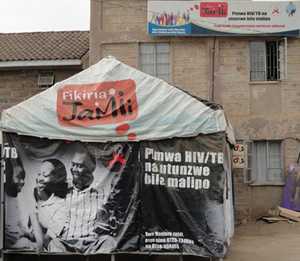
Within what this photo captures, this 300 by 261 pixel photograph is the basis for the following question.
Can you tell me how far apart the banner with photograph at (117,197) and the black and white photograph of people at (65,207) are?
2cm

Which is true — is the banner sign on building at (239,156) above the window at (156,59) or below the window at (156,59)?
below

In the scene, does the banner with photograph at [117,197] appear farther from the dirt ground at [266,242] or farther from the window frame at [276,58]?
the window frame at [276,58]

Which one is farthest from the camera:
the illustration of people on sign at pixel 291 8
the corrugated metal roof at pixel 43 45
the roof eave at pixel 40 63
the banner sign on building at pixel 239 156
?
the corrugated metal roof at pixel 43 45

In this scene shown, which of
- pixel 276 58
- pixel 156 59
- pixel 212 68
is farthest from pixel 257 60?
pixel 156 59

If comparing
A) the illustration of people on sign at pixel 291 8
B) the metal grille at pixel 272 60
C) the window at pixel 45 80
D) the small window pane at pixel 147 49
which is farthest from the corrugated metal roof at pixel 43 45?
the illustration of people on sign at pixel 291 8

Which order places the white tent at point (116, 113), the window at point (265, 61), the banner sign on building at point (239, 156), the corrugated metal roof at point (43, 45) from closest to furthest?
the white tent at point (116, 113) < the banner sign on building at point (239, 156) < the window at point (265, 61) < the corrugated metal roof at point (43, 45)

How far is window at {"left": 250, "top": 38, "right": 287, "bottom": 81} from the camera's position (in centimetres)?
2022

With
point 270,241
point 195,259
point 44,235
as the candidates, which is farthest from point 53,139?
point 270,241

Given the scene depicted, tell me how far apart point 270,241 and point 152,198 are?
17.9ft

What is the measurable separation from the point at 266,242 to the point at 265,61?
24.9 feet

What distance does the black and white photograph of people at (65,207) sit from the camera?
33.6 feet

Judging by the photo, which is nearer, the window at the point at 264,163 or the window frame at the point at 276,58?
the window at the point at 264,163

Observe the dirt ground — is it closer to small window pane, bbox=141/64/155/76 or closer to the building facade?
the building facade

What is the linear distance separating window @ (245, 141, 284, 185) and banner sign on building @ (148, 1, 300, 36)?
3.61m
